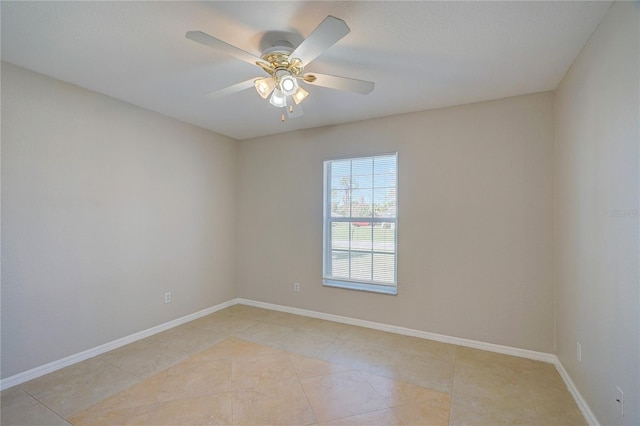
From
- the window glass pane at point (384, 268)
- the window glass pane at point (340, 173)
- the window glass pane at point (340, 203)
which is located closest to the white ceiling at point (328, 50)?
the window glass pane at point (340, 173)

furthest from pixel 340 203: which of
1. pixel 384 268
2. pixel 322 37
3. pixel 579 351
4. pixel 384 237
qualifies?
pixel 579 351

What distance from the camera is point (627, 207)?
1.47m

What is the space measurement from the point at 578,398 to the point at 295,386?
78.9 inches

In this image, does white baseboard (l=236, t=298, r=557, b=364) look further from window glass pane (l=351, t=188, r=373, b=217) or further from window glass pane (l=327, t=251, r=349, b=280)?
window glass pane (l=351, t=188, r=373, b=217)

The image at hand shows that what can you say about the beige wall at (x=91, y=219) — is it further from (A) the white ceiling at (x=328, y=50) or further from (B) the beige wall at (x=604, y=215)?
(B) the beige wall at (x=604, y=215)

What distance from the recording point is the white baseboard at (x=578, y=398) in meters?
1.80

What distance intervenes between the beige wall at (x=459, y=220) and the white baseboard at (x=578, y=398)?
10.3 inches

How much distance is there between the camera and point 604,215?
66.6 inches

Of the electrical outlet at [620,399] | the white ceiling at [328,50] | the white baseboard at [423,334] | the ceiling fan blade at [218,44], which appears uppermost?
the white ceiling at [328,50]

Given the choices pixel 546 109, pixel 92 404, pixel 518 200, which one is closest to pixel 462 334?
pixel 518 200

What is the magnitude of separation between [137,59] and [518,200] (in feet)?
11.3

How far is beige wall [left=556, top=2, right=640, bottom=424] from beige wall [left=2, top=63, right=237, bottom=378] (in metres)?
3.86

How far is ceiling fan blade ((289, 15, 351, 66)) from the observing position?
Answer: 1344 mm

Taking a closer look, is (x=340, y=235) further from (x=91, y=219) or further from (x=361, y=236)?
(x=91, y=219)
